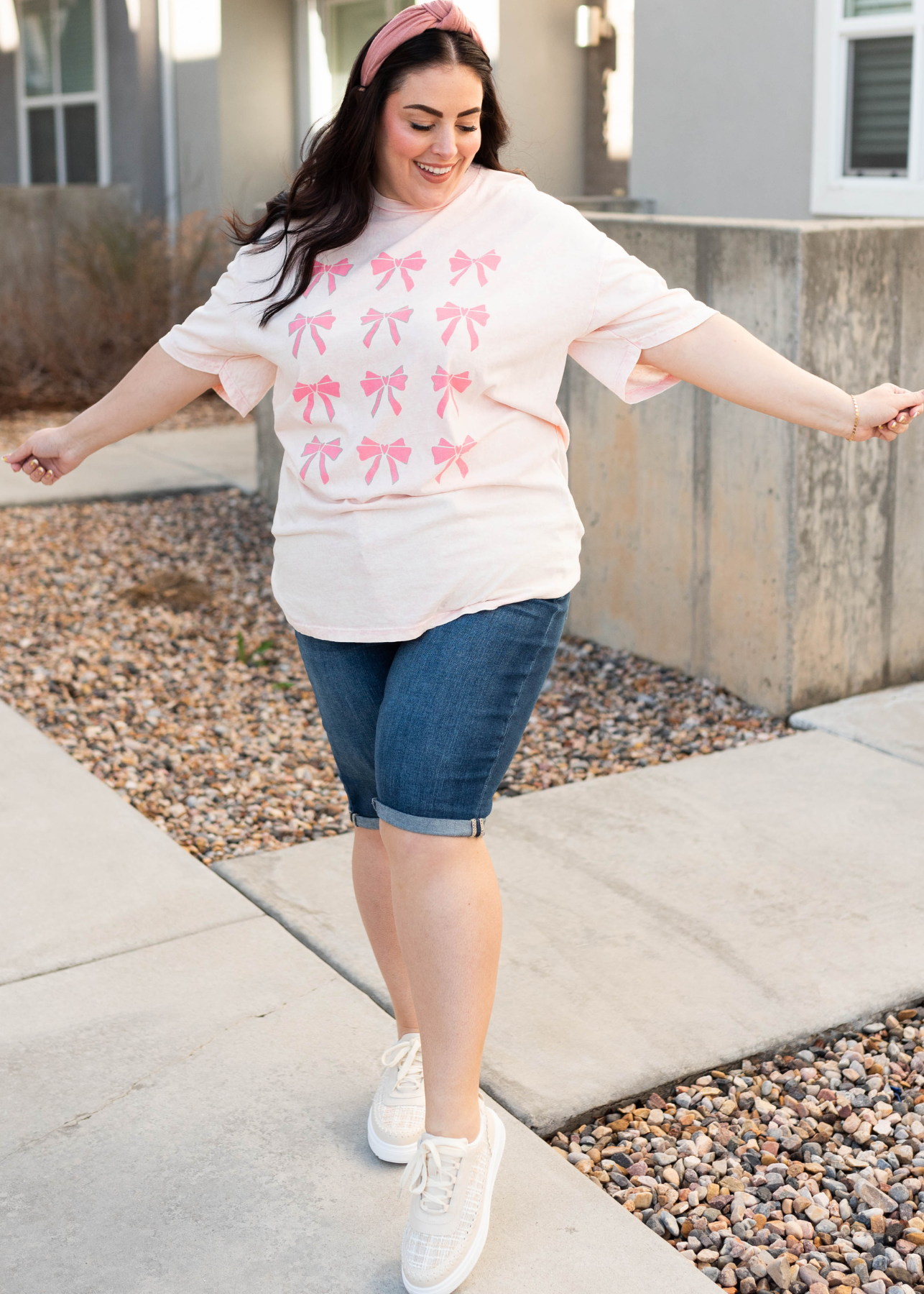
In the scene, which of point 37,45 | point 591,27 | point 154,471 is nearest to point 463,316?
point 154,471

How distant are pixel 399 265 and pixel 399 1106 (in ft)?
4.21

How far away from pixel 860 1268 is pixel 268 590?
13.9ft

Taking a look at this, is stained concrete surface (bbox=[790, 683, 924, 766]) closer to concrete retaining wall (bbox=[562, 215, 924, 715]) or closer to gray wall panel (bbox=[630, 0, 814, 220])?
concrete retaining wall (bbox=[562, 215, 924, 715])

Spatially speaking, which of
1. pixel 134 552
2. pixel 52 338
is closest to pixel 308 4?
pixel 52 338

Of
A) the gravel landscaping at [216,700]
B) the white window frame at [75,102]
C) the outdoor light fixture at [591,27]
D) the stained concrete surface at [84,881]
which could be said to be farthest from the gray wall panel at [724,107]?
the white window frame at [75,102]

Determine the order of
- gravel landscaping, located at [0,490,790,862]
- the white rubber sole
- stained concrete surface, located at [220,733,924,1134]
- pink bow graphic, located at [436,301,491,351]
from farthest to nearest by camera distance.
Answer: gravel landscaping, located at [0,490,790,862], stained concrete surface, located at [220,733,924,1134], the white rubber sole, pink bow graphic, located at [436,301,491,351]

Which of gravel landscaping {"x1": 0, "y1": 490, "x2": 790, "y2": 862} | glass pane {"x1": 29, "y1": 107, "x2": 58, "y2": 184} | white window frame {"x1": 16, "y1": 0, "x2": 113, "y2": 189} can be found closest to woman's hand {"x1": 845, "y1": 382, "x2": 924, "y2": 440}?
gravel landscaping {"x1": 0, "y1": 490, "x2": 790, "y2": 862}

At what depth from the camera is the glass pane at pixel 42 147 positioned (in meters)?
13.4

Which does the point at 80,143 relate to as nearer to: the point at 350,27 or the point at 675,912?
the point at 350,27

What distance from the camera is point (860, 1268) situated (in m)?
2.18

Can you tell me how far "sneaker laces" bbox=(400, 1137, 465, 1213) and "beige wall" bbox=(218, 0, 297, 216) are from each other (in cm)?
1032

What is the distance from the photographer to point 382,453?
2.02 metres

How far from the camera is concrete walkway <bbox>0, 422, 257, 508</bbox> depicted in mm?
7598

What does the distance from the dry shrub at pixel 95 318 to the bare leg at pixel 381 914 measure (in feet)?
26.1
